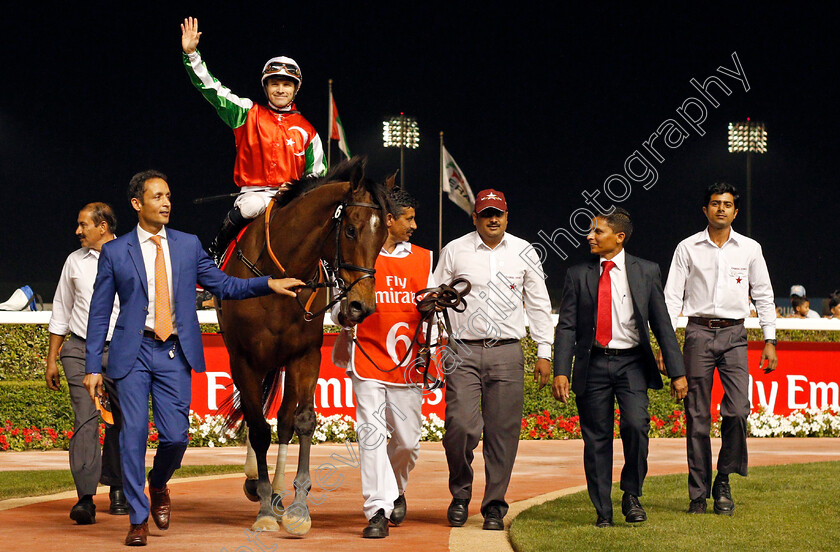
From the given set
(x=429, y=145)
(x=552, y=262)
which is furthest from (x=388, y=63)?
(x=552, y=262)

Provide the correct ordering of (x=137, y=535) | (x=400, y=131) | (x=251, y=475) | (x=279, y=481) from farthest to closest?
(x=400, y=131) → (x=251, y=475) → (x=279, y=481) → (x=137, y=535)

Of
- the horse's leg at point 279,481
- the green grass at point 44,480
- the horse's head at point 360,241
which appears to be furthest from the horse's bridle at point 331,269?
the green grass at point 44,480

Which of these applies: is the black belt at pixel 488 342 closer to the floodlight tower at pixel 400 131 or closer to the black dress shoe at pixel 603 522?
the black dress shoe at pixel 603 522

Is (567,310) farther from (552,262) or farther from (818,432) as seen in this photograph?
(552,262)

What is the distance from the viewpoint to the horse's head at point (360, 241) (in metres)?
4.95

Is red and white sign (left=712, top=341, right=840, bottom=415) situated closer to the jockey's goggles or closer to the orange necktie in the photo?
the jockey's goggles

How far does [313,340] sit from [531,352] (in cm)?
577

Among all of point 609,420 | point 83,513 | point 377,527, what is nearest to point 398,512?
point 377,527

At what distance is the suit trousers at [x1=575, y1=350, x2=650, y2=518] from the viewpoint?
218 inches

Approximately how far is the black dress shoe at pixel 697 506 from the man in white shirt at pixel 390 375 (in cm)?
173

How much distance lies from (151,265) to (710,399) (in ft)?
11.1

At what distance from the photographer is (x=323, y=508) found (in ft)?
20.9

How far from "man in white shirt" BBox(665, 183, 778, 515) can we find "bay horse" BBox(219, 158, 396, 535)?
211 centimetres

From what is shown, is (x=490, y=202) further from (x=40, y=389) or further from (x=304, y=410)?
(x=40, y=389)
